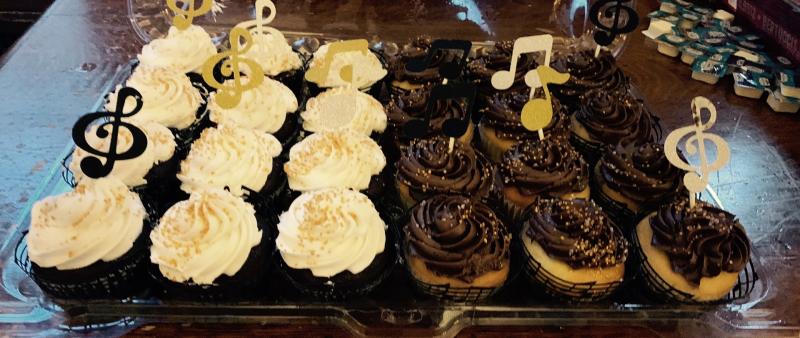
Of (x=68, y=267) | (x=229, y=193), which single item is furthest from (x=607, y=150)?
(x=68, y=267)

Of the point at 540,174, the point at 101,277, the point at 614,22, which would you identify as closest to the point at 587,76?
the point at 614,22

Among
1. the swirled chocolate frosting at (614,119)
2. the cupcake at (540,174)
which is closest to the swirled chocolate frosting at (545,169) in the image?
the cupcake at (540,174)

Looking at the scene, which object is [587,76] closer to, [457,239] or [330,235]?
[457,239]

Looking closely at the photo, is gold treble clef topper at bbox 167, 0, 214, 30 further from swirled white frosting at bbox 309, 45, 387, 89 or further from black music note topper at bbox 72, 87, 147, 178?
black music note topper at bbox 72, 87, 147, 178

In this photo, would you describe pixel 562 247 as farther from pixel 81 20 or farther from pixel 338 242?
pixel 81 20

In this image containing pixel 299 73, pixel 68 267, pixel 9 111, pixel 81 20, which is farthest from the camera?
pixel 81 20

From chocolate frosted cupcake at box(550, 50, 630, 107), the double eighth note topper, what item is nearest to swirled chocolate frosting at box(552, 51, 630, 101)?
chocolate frosted cupcake at box(550, 50, 630, 107)

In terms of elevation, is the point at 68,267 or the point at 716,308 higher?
the point at 68,267
